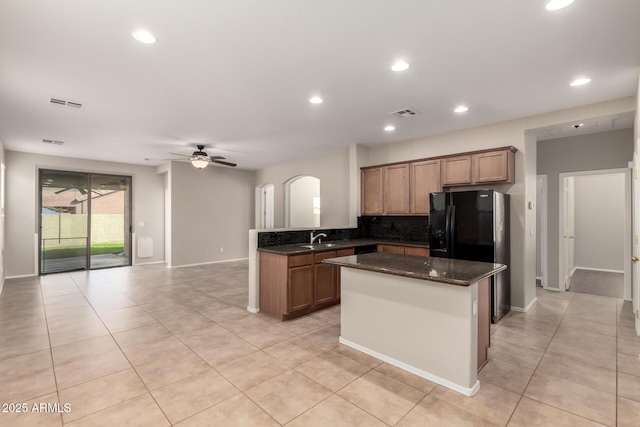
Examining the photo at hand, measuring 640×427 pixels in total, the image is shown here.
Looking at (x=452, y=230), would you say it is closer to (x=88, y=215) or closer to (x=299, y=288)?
(x=299, y=288)

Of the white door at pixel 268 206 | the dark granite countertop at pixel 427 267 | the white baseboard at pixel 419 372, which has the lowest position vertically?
the white baseboard at pixel 419 372

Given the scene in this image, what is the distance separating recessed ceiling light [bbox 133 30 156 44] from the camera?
89.4 inches

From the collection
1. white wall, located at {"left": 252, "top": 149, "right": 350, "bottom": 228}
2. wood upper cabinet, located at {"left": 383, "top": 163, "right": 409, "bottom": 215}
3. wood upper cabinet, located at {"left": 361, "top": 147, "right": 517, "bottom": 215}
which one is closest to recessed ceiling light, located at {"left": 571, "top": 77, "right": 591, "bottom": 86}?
wood upper cabinet, located at {"left": 361, "top": 147, "right": 517, "bottom": 215}

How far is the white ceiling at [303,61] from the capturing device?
2.07m

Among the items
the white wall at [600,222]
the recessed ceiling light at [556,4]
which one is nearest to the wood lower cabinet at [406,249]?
the recessed ceiling light at [556,4]

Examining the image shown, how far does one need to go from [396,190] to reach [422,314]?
124 inches

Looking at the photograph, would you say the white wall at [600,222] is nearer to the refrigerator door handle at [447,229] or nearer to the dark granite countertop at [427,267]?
the refrigerator door handle at [447,229]

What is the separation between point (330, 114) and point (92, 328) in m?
3.98

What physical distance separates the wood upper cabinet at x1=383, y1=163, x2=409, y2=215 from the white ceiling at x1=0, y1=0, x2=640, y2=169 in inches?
34.3

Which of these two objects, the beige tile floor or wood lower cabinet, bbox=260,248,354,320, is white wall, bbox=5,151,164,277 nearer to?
the beige tile floor

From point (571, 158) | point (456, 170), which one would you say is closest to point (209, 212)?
point (456, 170)

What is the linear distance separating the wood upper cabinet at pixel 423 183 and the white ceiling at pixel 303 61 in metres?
0.65

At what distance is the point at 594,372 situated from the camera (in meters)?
2.57

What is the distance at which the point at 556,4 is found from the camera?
6.46 feet
